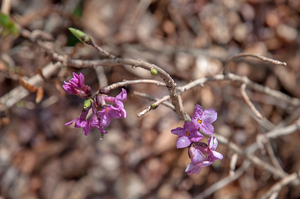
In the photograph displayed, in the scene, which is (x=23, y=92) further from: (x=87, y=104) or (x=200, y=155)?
(x=200, y=155)

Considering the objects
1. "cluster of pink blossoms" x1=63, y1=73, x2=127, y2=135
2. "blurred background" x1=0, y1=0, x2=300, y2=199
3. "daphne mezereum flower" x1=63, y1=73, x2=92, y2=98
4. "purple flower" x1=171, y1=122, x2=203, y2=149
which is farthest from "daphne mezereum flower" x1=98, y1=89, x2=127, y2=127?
"blurred background" x1=0, y1=0, x2=300, y2=199

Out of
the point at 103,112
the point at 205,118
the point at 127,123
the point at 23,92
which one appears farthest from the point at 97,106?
the point at 127,123

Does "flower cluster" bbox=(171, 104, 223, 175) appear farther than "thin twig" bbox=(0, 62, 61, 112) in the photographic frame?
No

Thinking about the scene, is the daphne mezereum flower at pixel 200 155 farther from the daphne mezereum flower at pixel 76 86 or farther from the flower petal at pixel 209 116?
the daphne mezereum flower at pixel 76 86

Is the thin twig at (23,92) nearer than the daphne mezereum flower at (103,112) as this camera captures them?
No

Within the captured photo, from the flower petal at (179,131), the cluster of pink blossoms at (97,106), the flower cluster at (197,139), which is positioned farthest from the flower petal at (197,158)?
the cluster of pink blossoms at (97,106)

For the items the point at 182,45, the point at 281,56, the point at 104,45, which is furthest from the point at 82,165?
the point at 281,56

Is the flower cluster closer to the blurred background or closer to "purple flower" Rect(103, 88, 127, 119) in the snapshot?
"purple flower" Rect(103, 88, 127, 119)
